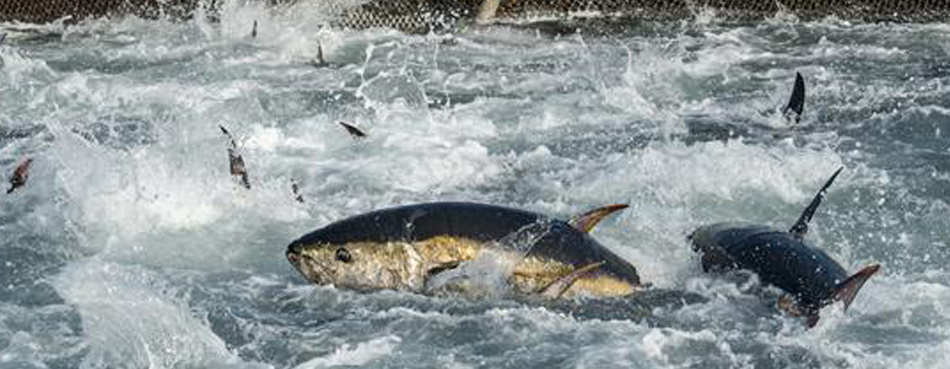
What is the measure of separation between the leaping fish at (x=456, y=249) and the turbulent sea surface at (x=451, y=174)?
0.14 metres

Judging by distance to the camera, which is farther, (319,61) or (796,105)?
(319,61)

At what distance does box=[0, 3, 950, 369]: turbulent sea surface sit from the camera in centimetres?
607

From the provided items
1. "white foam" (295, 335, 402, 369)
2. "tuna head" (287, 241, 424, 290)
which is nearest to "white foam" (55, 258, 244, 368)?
"white foam" (295, 335, 402, 369)

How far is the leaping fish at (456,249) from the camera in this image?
19.7 ft

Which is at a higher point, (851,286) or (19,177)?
(851,286)

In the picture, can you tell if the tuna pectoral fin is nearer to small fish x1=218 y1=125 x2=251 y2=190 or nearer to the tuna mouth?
the tuna mouth

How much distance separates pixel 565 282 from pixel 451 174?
2704mm

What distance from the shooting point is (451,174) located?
8.63 m

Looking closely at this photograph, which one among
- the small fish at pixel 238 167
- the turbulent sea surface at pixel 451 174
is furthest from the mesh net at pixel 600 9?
the small fish at pixel 238 167

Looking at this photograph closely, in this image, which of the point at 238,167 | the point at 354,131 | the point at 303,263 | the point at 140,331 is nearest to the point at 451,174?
the point at 354,131

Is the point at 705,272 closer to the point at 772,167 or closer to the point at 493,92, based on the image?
the point at 772,167

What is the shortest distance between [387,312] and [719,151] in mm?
3141

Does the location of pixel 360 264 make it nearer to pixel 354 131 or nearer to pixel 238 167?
pixel 238 167

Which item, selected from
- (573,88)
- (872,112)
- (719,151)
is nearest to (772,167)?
(719,151)
